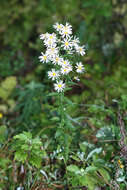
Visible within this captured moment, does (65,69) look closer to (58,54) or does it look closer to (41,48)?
(58,54)

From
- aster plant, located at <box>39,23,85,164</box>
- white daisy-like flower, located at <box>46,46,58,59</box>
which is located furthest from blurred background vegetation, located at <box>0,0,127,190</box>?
white daisy-like flower, located at <box>46,46,58,59</box>

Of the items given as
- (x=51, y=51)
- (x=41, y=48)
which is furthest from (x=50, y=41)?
(x=41, y=48)

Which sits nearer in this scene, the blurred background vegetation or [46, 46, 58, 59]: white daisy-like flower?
[46, 46, 58, 59]: white daisy-like flower

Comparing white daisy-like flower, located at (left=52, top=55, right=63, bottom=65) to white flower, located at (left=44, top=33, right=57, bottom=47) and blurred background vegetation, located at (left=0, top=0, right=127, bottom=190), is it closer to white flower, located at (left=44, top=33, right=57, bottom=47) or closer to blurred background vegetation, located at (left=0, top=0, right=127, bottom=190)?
white flower, located at (left=44, top=33, right=57, bottom=47)

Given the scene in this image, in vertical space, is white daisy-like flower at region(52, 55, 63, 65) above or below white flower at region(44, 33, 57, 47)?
below

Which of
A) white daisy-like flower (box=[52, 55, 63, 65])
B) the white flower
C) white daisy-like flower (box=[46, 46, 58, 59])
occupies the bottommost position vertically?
white daisy-like flower (box=[52, 55, 63, 65])

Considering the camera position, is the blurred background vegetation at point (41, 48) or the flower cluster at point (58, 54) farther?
the blurred background vegetation at point (41, 48)

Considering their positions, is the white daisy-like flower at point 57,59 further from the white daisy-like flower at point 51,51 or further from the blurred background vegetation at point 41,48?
the blurred background vegetation at point 41,48

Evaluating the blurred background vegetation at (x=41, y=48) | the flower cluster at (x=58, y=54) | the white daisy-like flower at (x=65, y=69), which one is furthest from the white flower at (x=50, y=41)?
the blurred background vegetation at (x=41, y=48)
